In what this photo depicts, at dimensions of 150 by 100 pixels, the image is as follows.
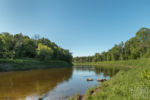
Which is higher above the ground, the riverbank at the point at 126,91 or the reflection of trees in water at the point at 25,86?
the riverbank at the point at 126,91

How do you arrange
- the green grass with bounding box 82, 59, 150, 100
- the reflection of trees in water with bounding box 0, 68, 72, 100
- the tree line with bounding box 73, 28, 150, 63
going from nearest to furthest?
the green grass with bounding box 82, 59, 150, 100 < the reflection of trees in water with bounding box 0, 68, 72, 100 < the tree line with bounding box 73, 28, 150, 63

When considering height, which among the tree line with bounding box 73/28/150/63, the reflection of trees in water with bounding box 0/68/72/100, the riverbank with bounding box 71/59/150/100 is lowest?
the reflection of trees in water with bounding box 0/68/72/100

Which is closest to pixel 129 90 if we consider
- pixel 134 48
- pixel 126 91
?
pixel 126 91

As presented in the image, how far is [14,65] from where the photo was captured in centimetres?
2438

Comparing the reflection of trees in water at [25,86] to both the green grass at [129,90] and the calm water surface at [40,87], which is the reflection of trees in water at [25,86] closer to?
the calm water surface at [40,87]

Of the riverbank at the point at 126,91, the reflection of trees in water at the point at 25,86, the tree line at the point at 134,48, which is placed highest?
the tree line at the point at 134,48

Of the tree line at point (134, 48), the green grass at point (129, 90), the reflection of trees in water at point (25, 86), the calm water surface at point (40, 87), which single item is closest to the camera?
the green grass at point (129, 90)

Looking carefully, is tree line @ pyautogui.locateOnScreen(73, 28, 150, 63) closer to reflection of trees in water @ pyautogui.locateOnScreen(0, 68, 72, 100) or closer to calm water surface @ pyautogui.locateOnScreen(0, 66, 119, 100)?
calm water surface @ pyautogui.locateOnScreen(0, 66, 119, 100)

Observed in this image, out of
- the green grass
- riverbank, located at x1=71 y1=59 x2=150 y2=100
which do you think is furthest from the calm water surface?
the green grass

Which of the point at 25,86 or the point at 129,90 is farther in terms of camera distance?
the point at 25,86

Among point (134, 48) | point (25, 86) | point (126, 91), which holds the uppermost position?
point (134, 48)

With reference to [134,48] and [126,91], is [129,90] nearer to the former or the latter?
[126,91]

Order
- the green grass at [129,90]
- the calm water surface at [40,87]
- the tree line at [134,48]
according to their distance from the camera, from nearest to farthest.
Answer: the green grass at [129,90], the calm water surface at [40,87], the tree line at [134,48]

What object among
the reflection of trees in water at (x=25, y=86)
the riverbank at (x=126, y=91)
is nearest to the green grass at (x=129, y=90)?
the riverbank at (x=126, y=91)
